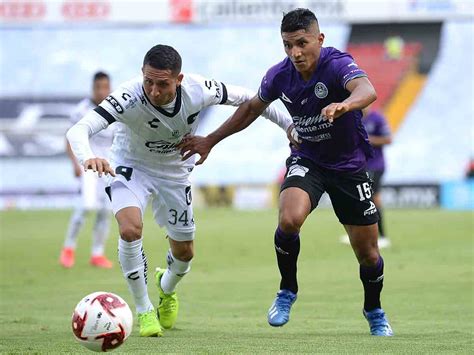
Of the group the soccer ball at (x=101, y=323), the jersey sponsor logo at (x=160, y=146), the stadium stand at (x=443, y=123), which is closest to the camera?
the soccer ball at (x=101, y=323)

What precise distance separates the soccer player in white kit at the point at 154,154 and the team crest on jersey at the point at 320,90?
72 centimetres

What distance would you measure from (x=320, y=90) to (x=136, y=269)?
2203 mm

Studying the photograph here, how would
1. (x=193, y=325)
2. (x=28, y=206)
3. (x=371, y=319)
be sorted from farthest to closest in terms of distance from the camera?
(x=28, y=206), (x=193, y=325), (x=371, y=319)

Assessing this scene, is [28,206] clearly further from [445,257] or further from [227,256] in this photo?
[445,257]

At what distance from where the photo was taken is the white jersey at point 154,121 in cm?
834

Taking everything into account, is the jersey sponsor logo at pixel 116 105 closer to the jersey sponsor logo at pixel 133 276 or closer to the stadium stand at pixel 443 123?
the jersey sponsor logo at pixel 133 276

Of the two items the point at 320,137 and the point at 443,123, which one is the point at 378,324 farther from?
the point at 443,123

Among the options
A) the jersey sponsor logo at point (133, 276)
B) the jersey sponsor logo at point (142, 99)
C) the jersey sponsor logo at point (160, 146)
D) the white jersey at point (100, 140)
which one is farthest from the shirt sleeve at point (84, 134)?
the white jersey at point (100, 140)

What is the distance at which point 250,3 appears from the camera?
4091cm

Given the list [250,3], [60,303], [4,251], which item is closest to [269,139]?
[250,3]

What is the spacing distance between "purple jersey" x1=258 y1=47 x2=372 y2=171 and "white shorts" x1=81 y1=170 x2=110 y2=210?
7080 millimetres

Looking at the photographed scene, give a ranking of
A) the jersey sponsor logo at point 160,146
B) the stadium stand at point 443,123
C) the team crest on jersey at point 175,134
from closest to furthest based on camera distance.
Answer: the team crest on jersey at point 175,134
the jersey sponsor logo at point 160,146
the stadium stand at point 443,123

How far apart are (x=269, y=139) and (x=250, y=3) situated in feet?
19.3

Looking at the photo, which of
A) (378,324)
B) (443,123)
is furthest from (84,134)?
(443,123)
